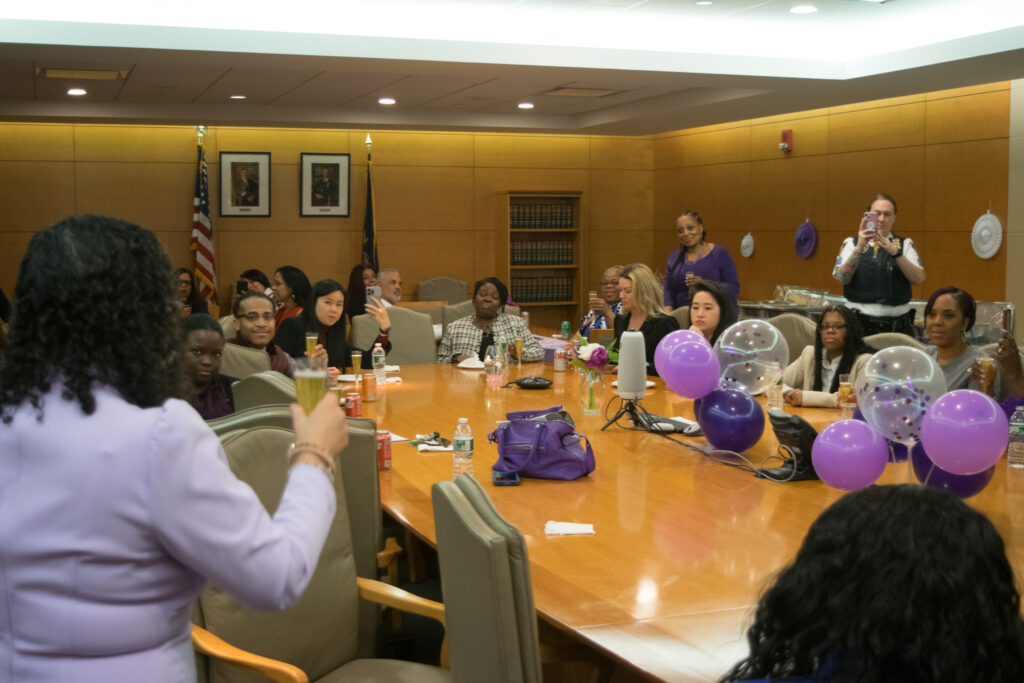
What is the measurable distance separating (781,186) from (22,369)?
982 centimetres

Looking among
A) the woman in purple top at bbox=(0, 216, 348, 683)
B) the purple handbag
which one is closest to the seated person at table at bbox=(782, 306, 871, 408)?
the purple handbag

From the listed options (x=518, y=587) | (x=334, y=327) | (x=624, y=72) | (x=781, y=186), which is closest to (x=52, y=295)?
(x=518, y=587)

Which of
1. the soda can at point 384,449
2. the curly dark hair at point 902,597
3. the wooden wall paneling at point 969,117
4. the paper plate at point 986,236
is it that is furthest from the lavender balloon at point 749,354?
the wooden wall paneling at point 969,117

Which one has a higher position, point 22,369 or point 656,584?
point 22,369

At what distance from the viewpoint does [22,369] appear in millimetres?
1379

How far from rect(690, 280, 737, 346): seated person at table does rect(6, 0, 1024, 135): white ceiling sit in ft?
6.36

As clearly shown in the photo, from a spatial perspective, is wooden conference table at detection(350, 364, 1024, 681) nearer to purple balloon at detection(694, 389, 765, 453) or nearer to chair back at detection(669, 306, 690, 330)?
purple balloon at detection(694, 389, 765, 453)

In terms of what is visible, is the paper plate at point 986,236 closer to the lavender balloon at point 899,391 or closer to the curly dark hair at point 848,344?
the curly dark hair at point 848,344

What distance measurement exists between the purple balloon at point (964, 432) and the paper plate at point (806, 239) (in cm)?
727

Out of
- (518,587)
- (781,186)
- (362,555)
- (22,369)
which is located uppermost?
(781,186)

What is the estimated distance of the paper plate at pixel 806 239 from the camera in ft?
32.5

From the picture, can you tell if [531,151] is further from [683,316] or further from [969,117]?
[683,316]

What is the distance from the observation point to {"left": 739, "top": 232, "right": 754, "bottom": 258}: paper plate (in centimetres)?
1084

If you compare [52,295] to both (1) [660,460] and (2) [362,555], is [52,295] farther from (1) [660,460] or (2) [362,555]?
(1) [660,460]
